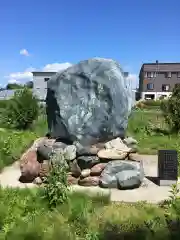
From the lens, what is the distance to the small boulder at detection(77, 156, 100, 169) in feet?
24.1

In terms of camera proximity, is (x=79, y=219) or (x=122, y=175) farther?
(x=122, y=175)

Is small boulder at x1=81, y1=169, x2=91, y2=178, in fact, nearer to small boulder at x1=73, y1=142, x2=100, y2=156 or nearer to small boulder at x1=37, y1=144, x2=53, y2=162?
small boulder at x1=73, y1=142, x2=100, y2=156

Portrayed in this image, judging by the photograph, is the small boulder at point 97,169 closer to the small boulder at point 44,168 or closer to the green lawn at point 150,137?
the small boulder at point 44,168

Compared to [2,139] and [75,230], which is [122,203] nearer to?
[75,230]

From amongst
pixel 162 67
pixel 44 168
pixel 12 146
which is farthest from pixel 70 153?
pixel 162 67

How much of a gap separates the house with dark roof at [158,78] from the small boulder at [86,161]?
55.6 meters

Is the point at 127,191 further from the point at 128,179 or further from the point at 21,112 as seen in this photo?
the point at 21,112

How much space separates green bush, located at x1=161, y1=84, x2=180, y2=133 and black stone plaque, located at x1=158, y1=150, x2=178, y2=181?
7.52m

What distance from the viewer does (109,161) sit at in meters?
7.42

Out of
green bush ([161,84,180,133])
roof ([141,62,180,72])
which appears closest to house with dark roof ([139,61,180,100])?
roof ([141,62,180,72])

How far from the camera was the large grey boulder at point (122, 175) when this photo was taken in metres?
6.81

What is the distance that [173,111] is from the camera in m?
14.7

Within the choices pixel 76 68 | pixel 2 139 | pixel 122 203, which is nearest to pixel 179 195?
pixel 122 203

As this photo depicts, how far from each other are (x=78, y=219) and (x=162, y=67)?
199ft
